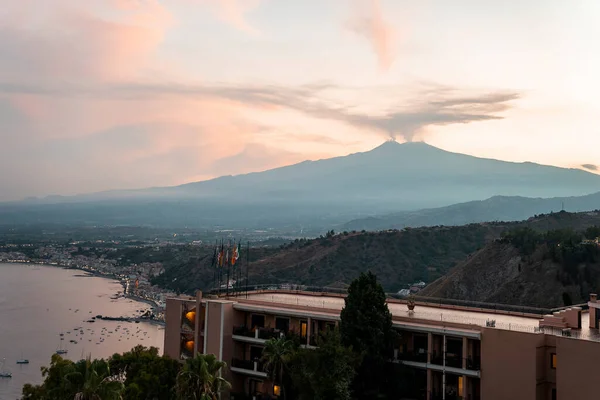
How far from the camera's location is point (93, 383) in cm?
1805

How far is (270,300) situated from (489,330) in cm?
1314

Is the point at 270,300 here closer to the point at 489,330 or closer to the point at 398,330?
the point at 398,330

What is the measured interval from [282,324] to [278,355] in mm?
4206

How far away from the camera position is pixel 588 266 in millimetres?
61344

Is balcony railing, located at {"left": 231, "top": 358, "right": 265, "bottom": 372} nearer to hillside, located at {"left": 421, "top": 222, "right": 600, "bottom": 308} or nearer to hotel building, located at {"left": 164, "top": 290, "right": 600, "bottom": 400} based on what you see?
hotel building, located at {"left": 164, "top": 290, "right": 600, "bottom": 400}

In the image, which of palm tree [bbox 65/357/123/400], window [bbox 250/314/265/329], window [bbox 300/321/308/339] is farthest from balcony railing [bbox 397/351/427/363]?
palm tree [bbox 65/357/123/400]

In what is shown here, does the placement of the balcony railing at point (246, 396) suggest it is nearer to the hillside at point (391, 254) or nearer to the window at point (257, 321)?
the window at point (257, 321)

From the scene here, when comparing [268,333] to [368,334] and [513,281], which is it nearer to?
[368,334]

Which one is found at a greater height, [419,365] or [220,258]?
[220,258]

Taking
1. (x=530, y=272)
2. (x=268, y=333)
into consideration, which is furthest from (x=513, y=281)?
(x=268, y=333)

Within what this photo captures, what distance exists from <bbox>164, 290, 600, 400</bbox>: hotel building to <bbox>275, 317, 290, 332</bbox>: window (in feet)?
0.15

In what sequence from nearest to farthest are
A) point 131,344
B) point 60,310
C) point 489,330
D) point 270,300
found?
point 489,330 < point 270,300 < point 131,344 < point 60,310

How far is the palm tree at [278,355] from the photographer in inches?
970

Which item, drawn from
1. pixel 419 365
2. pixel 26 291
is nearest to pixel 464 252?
pixel 419 365
